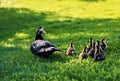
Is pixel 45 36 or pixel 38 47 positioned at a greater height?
pixel 38 47

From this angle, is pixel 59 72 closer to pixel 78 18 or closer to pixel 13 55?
pixel 13 55

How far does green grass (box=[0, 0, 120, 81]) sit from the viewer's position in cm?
1463

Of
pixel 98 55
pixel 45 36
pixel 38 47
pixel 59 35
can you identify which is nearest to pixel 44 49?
pixel 38 47

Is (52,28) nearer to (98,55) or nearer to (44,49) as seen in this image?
A: (44,49)

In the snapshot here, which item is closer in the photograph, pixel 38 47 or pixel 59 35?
pixel 38 47

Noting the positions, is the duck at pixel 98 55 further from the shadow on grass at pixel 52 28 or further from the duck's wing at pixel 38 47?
the shadow on grass at pixel 52 28

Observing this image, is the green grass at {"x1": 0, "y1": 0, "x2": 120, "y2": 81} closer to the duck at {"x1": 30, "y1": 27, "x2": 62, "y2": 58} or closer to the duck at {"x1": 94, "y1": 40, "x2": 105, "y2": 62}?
the duck at {"x1": 94, "y1": 40, "x2": 105, "y2": 62}

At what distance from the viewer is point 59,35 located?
2552 cm

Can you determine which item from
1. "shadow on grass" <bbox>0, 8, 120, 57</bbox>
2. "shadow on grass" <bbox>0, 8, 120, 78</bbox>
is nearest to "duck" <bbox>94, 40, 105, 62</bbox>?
"shadow on grass" <bbox>0, 8, 120, 78</bbox>

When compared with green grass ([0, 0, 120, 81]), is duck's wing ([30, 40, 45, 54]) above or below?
above

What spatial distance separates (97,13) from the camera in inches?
1319

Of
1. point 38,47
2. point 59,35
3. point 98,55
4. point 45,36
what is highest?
point 38,47

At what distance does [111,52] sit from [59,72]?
134 inches

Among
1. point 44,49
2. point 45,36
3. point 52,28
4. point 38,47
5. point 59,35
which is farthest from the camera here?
point 52,28
